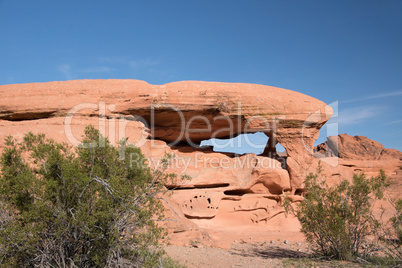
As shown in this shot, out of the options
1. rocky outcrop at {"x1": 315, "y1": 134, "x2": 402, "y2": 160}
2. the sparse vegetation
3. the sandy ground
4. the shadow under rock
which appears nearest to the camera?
the sandy ground

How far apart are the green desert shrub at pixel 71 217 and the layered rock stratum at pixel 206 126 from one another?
6963 millimetres

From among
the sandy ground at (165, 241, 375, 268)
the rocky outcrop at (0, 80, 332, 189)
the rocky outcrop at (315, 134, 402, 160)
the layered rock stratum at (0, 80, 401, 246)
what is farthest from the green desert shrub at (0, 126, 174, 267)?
the rocky outcrop at (315, 134, 402, 160)

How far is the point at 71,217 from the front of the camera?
5137 millimetres

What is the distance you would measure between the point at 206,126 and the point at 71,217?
432 inches

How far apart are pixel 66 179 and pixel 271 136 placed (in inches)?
476

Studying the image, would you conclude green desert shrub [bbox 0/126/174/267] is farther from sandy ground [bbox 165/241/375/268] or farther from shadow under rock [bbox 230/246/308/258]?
shadow under rock [bbox 230/246/308/258]

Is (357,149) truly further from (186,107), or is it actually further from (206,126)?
(186,107)

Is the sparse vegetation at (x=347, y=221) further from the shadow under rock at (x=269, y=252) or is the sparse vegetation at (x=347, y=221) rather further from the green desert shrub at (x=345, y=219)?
the shadow under rock at (x=269, y=252)

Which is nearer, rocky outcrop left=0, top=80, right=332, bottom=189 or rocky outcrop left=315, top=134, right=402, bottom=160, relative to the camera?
rocky outcrop left=0, top=80, right=332, bottom=189

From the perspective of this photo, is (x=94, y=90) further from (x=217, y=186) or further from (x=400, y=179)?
(x=400, y=179)

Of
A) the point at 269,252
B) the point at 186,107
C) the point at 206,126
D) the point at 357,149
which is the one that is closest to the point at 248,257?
the point at 269,252

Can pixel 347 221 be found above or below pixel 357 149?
below

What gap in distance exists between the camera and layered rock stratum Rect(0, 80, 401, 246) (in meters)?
13.4

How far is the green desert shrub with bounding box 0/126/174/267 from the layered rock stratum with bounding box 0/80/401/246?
6.96 metres
